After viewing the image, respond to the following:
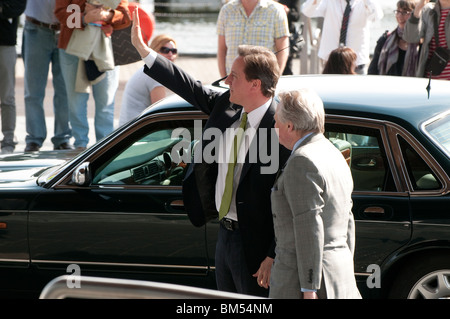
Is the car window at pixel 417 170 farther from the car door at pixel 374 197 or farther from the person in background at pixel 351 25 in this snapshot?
the person in background at pixel 351 25

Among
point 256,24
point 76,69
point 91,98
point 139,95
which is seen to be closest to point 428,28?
point 256,24

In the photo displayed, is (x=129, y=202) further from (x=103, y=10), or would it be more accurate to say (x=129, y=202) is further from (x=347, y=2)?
(x=347, y=2)

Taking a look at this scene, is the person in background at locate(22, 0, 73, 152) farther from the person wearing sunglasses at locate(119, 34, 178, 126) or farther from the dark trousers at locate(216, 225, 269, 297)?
the dark trousers at locate(216, 225, 269, 297)

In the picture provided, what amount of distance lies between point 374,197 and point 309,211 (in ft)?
4.65

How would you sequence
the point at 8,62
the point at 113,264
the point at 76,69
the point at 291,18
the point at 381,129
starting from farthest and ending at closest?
the point at 291,18 < the point at 8,62 < the point at 76,69 < the point at 113,264 < the point at 381,129

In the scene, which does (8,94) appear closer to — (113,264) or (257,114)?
(113,264)

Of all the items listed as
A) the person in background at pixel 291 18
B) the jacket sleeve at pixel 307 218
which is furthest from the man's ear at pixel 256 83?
the person in background at pixel 291 18

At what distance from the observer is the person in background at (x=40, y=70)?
9.37 m

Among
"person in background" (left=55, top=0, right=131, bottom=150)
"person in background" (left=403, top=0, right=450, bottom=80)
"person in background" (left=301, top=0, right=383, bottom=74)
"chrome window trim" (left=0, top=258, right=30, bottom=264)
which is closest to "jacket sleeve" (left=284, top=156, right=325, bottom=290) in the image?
"chrome window trim" (left=0, top=258, right=30, bottom=264)

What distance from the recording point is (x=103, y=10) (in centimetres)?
880

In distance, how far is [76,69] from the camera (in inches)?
362

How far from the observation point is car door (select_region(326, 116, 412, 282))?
495 centimetres

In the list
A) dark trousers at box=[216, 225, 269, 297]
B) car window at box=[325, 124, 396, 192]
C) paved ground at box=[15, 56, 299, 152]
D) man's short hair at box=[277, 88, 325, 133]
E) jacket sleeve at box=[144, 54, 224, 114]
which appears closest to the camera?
man's short hair at box=[277, 88, 325, 133]

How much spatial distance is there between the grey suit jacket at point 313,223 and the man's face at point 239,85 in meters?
0.64
